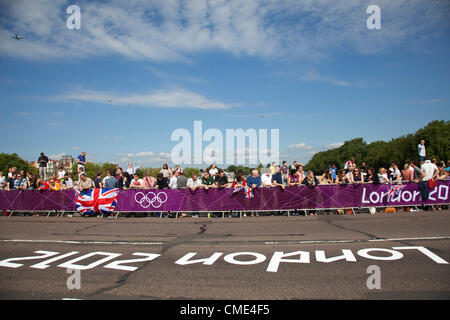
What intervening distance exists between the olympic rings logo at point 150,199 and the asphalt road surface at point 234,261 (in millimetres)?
2688

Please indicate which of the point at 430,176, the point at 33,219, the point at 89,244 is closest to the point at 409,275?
the point at 89,244

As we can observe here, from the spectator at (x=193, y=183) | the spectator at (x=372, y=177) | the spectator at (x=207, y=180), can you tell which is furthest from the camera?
the spectator at (x=207, y=180)

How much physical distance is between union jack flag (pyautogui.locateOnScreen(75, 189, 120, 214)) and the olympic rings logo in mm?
1151

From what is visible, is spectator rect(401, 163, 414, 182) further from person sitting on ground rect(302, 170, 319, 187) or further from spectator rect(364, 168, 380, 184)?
person sitting on ground rect(302, 170, 319, 187)

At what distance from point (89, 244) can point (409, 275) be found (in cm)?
737

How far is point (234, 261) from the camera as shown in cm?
594

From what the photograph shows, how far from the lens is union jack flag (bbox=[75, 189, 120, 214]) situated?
44.3 feet

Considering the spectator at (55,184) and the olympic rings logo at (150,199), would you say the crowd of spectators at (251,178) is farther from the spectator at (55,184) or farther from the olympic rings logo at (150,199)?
the olympic rings logo at (150,199)

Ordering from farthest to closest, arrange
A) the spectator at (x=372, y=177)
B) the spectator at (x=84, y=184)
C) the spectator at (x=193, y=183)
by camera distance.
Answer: the spectator at (x=84, y=184)
the spectator at (x=193, y=183)
the spectator at (x=372, y=177)

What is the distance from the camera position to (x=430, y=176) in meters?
12.3

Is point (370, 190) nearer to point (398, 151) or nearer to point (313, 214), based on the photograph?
point (313, 214)

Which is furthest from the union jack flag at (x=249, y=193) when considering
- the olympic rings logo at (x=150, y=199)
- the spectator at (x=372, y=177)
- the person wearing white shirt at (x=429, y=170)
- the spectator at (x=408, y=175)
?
the person wearing white shirt at (x=429, y=170)

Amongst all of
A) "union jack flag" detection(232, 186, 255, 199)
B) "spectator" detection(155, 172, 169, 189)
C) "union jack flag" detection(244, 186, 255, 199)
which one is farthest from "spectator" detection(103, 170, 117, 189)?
"union jack flag" detection(244, 186, 255, 199)

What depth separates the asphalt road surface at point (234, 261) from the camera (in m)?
4.43
